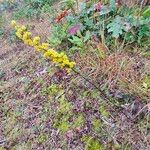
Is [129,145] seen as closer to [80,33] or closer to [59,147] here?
[59,147]

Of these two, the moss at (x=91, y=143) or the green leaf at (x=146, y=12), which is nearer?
the moss at (x=91, y=143)

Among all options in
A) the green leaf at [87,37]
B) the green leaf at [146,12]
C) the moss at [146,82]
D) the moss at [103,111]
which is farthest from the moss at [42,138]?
the green leaf at [146,12]

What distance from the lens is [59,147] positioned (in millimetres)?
3029

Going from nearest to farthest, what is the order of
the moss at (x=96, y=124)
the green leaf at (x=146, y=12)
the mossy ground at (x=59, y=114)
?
the mossy ground at (x=59, y=114), the moss at (x=96, y=124), the green leaf at (x=146, y=12)

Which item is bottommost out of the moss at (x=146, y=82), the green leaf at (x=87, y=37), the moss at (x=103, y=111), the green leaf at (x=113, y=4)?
the moss at (x=103, y=111)

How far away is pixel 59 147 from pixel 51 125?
0.92 feet

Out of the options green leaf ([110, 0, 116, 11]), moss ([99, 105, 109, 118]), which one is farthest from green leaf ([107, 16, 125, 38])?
moss ([99, 105, 109, 118])

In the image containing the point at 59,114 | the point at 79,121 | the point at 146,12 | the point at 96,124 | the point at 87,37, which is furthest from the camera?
the point at 87,37

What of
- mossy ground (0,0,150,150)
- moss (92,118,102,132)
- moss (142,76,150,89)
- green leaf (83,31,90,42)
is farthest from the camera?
green leaf (83,31,90,42)

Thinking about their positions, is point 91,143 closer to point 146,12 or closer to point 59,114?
point 59,114

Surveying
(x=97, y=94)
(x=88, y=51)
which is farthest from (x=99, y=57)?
(x=97, y=94)

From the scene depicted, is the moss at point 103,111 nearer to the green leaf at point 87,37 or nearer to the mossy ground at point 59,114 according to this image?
the mossy ground at point 59,114

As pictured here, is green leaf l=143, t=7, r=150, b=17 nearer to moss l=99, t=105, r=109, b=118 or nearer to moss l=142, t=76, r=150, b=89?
moss l=142, t=76, r=150, b=89

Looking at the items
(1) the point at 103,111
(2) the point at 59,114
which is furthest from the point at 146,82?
(2) the point at 59,114
